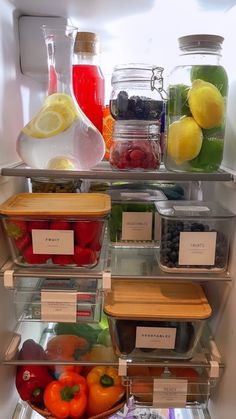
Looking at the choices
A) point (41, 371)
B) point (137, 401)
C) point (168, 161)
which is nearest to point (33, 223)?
point (168, 161)

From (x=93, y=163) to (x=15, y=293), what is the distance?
1.41 ft

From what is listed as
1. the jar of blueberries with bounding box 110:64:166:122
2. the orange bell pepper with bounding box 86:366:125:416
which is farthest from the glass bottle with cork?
the orange bell pepper with bounding box 86:366:125:416

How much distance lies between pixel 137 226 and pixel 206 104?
380 mm

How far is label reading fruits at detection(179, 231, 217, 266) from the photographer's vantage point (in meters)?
0.97

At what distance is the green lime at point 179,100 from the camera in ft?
3.16

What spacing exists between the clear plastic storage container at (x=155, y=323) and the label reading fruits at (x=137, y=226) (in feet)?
0.63

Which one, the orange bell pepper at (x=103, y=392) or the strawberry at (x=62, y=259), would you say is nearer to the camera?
the strawberry at (x=62, y=259)

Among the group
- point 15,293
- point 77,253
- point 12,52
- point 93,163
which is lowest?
point 15,293

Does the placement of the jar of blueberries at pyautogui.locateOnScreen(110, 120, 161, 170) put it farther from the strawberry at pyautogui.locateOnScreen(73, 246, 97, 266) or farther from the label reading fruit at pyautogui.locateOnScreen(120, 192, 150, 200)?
the strawberry at pyautogui.locateOnScreen(73, 246, 97, 266)

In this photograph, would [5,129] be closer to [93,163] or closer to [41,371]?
[93,163]

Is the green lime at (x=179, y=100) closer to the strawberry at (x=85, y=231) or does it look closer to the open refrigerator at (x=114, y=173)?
the open refrigerator at (x=114, y=173)

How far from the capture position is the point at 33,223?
37.4 inches

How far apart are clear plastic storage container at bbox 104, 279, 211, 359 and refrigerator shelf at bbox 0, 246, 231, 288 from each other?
9 cm

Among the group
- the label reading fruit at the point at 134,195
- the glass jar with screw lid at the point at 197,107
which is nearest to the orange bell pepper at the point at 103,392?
the label reading fruit at the point at 134,195
